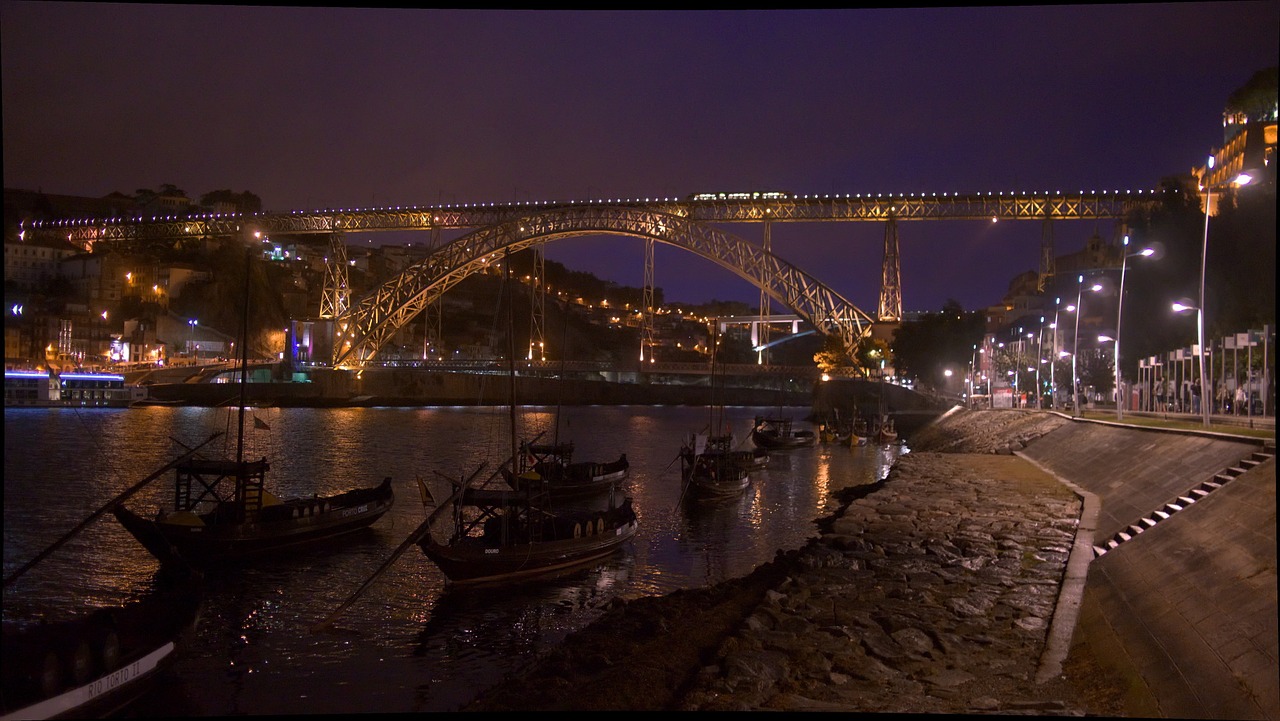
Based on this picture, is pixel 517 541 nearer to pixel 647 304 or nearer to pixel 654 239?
pixel 654 239

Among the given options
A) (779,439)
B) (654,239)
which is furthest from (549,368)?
(779,439)

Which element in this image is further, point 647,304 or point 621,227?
point 647,304

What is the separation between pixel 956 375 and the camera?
8188 centimetres

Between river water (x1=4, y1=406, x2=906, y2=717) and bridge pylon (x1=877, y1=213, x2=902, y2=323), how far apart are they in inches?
1129

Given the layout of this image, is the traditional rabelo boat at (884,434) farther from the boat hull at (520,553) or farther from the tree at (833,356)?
the boat hull at (520,553)

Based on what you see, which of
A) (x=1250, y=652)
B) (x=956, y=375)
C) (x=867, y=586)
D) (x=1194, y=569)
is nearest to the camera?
(x=1250, y=652)

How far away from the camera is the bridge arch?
6662 cm

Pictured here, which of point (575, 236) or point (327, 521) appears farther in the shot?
point (575, 236)

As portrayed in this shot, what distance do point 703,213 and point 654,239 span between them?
396 cm

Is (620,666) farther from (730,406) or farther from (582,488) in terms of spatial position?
(730,406)

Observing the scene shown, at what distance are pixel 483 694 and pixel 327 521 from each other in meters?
10.5

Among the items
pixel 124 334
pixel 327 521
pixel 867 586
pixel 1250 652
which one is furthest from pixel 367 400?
pixel 1250 652

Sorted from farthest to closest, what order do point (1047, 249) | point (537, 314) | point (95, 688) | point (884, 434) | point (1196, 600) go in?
point (537, 314)
point (1047, 249)
point (884, 434)
point (95, 688)
point (1196, 600)

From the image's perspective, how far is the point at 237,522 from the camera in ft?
57.5
